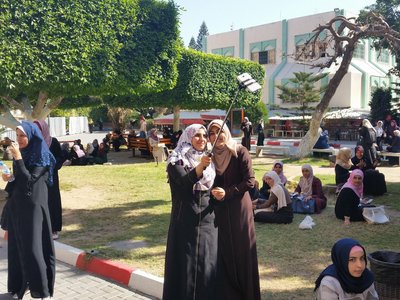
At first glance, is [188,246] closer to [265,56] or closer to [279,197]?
[279,197]

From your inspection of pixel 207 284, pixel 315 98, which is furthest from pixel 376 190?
pixel 315 98

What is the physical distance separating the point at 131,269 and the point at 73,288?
63 centimetres

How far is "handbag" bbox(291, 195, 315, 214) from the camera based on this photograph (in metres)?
7.74

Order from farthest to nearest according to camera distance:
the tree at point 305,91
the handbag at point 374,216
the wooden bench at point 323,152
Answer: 1. the tree at point 305,91
2. the wooden bench at point 323,152
3. the handbag at point 374,216

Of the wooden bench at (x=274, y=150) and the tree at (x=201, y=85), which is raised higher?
the tree at (x=201, y=85)

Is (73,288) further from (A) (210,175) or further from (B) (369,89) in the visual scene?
(B) (369,89)

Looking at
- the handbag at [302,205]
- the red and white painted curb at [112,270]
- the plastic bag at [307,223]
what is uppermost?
the handbag at [302,205]

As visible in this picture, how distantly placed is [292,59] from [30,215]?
34.4 metres

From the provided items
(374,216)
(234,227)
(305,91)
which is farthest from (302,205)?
(305,91)

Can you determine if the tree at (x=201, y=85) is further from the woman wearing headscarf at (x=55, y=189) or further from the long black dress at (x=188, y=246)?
the long black dress at (x=188, y=246)

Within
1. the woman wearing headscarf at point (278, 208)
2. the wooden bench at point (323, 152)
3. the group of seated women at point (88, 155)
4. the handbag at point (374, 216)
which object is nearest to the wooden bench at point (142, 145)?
the group of seated women at point (88, 155)

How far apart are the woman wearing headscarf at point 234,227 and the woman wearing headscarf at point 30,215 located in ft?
5.57

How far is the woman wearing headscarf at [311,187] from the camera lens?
25.7 feet

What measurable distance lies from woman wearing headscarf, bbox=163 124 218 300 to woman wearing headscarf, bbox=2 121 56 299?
56.0 inches
